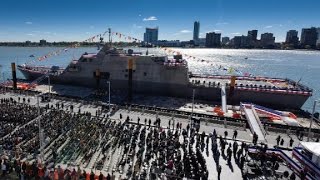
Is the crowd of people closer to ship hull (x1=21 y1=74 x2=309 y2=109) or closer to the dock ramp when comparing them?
the dock ramp

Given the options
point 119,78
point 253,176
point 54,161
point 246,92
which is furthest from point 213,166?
point 119,78

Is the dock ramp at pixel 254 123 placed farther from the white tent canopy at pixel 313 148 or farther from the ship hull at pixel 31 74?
the ship hull at pixel 31 74

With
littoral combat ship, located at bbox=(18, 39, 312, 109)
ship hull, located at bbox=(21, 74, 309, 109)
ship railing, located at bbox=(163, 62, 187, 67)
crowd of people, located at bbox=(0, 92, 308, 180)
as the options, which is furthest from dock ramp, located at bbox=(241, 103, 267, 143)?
ship railing, located at bbox=(163, 62, 187, 67)

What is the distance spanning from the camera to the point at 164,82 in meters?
49.8

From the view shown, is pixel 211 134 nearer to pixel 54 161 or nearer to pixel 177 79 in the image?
pixel 54 161

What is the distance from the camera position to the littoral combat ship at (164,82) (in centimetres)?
4656

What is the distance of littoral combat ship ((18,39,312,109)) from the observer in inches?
1833

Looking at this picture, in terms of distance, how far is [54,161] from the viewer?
78.1 feet

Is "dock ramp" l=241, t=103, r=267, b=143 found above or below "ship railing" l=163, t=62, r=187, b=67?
below

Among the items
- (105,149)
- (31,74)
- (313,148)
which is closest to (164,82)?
(105,149)

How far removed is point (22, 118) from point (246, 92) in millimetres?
35070

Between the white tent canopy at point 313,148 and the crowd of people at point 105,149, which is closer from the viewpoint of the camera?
the white tent canopy at point 313,148

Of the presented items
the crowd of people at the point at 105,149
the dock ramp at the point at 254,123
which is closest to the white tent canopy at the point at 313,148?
the crowd of people at the point at 105,149

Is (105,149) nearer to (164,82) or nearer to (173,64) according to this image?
(164,82)
